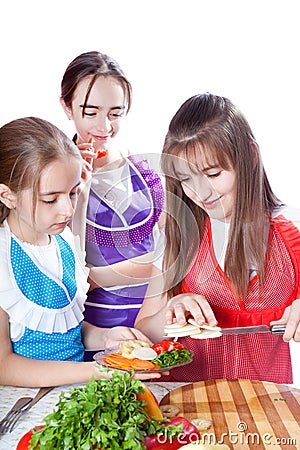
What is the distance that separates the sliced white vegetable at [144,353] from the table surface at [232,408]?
0.22ft

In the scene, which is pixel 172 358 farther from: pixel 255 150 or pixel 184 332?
pixel 255 150

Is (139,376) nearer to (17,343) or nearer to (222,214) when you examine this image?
(17,343)

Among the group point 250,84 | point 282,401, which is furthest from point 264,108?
point 282,401

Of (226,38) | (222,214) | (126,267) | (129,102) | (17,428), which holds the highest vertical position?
(226,38)

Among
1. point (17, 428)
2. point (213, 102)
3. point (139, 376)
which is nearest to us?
point (17, 428)

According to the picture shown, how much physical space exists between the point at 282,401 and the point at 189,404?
0.50 feet

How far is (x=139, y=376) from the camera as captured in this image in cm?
116

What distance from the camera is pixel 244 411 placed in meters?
1.11

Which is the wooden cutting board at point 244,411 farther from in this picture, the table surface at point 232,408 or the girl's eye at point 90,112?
the girl's eye at point 90,112

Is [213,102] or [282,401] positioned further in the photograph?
[213,102]

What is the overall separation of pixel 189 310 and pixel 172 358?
12cm

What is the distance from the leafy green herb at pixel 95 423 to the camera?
86cm

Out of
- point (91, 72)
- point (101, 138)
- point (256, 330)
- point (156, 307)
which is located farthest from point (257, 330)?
point (91, 72)

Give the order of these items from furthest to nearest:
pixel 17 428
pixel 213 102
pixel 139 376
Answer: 1. pixel 213 102
2. pixel 139 376
3. pixel 17 428
